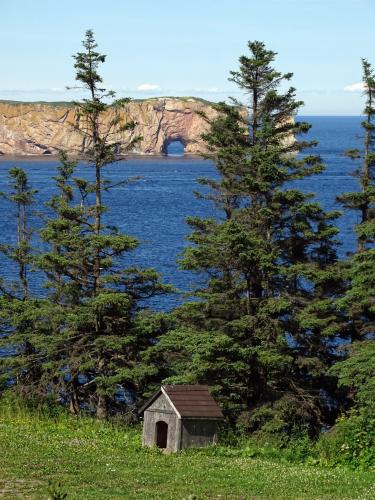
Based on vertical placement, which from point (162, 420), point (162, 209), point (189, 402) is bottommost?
point (162, 209)

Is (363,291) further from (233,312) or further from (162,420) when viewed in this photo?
(162,420)

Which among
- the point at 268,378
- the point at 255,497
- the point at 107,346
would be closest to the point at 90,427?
the point at 107,346

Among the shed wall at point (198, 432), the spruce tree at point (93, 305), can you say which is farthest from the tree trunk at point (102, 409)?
the shed wall at point (198, 432)

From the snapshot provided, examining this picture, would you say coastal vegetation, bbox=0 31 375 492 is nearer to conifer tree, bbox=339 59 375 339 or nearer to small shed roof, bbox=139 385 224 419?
conifer tree, bbox=339 59 375 339

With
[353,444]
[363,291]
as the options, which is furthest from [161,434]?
[363,291]

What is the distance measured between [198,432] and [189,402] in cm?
66

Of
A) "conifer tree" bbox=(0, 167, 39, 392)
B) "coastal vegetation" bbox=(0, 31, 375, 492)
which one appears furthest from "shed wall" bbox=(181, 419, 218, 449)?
"conifer tree" bbox=(0, 167, 39, 392)

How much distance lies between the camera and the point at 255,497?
1390 cm

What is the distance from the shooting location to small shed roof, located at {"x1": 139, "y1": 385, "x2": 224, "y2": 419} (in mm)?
19469

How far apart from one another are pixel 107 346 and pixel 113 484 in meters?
11.9

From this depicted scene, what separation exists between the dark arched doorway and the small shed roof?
1.68 feet

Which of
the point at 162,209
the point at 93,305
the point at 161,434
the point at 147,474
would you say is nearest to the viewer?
the point at 147,474

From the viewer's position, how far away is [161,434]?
789 inches

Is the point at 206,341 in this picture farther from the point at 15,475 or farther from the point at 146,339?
the point at 15,475
